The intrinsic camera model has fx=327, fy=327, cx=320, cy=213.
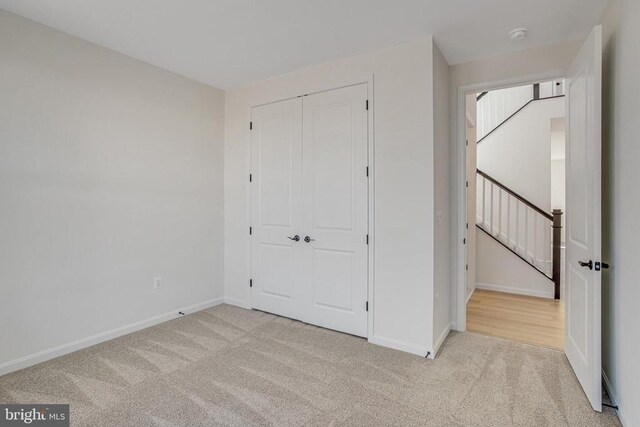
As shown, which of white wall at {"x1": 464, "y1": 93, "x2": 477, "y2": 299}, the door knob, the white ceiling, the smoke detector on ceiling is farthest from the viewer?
white wall at {"x1": 464, "y1": 93, "x2": 477, "y2": 299}

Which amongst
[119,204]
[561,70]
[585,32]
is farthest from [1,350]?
[585,32]

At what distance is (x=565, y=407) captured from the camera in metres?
1.95

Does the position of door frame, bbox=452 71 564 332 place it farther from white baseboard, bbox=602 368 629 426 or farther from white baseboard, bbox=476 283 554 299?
white baseboard, bbox=476 283 554 299

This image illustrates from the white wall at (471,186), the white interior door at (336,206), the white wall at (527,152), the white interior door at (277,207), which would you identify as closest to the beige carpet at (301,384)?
the white interior door at (336,206)

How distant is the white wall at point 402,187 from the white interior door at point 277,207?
26.7 inches

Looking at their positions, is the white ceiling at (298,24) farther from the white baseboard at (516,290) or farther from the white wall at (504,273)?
the white baseboard at (516,290)

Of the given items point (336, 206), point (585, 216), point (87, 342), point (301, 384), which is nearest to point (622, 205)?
point (585, 216)

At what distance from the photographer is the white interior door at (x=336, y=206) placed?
9.64 ft

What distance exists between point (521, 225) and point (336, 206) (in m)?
3.13

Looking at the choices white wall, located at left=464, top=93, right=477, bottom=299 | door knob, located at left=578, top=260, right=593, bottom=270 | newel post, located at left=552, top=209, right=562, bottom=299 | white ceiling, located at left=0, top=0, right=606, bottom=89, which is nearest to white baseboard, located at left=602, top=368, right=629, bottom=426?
door knob, located at left=578, top=260, right=593, bottom=270

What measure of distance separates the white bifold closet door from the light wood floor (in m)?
1.38

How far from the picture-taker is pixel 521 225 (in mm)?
4641

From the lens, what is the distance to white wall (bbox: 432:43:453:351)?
268 centimetres

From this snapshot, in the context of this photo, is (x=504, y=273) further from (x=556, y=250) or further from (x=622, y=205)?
(x=622, y=205)
